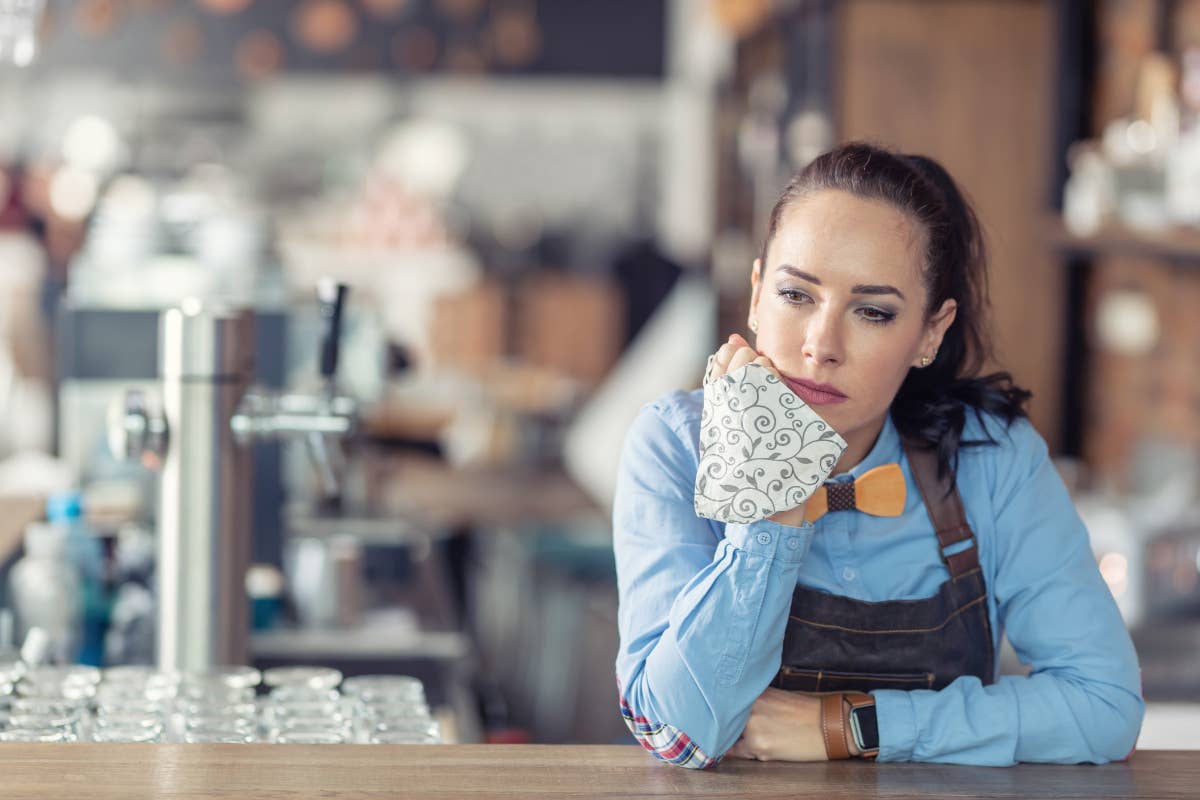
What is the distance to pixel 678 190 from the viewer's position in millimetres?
10656

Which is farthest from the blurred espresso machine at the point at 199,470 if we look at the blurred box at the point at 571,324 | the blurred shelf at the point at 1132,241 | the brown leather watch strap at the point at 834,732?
the blurred box at the point at 571,324

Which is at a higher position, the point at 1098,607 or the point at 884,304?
the point at 884,304

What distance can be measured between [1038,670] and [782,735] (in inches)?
12.5

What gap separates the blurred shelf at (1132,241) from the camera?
338 cm

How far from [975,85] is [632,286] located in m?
6.26

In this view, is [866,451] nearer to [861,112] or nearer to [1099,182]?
[1099,182]

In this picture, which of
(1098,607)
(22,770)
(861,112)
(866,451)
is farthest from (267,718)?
(861,112)

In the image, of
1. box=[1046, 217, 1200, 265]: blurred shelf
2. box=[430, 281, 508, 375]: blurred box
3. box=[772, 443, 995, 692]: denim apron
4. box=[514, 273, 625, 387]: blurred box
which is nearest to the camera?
box=[772, 443, 995, 692]: denim apron

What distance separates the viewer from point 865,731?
4.94 ft

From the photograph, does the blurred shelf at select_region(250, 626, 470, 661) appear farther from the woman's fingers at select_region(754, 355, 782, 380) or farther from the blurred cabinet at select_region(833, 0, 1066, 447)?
the blurred cabinet at select_region(833, 0, 1066, 447)

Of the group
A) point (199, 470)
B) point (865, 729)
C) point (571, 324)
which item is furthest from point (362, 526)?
point (571, 324)

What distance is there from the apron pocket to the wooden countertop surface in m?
0.15

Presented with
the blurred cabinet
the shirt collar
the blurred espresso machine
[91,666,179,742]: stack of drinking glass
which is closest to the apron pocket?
the shirt collar

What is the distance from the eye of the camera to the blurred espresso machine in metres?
1.94
